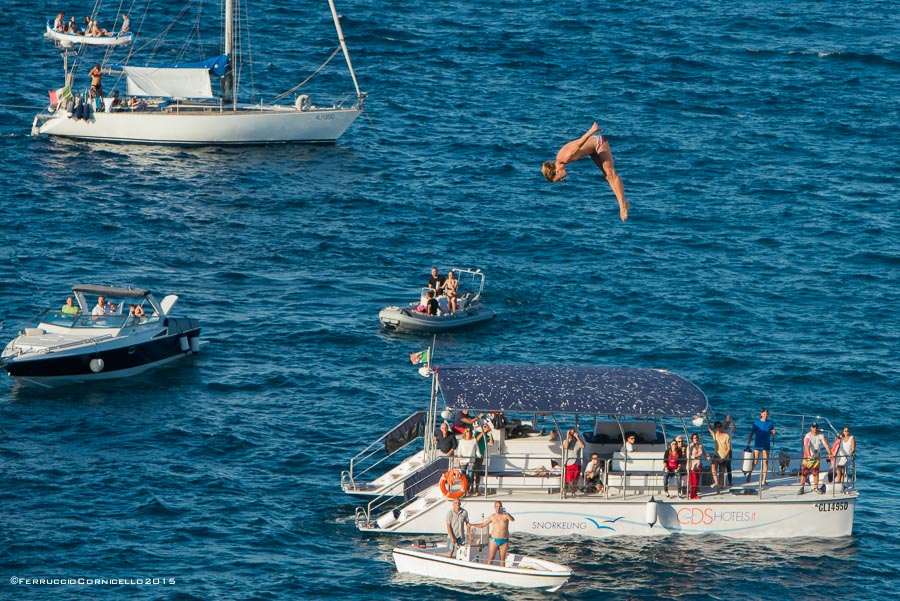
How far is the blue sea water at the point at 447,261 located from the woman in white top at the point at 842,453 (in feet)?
7.24

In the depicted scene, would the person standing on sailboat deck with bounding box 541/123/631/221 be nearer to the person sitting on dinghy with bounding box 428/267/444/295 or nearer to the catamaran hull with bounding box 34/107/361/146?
the person sitting on dinghy with bounding box 428/267/444/295

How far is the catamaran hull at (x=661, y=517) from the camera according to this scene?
154 ft

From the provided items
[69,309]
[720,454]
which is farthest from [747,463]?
[69,309]

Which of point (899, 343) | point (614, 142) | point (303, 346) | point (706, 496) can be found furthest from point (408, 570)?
point (614, 142)

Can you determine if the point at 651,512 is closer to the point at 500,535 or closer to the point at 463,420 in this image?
the point at 500,535

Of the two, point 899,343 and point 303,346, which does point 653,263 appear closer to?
point 899,343

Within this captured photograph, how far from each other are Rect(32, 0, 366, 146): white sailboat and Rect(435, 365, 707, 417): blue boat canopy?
3913 cm

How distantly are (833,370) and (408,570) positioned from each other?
24230mm

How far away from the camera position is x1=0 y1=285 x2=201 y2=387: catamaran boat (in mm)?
57156

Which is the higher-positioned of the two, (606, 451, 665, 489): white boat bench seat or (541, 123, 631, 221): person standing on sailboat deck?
(541, 123, 631, 221): person standing on sailboat deck

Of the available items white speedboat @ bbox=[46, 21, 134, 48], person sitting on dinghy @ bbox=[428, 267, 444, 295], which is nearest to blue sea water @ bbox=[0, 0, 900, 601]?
white speedboat @ bbox=[46, 21, 134, 48]

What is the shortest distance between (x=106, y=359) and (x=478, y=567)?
21.3 m

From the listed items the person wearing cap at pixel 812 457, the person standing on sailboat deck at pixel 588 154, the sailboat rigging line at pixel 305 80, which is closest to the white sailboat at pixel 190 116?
the sailboat rigging line at pixel 305 80

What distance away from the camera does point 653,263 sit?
7244 centimetres
